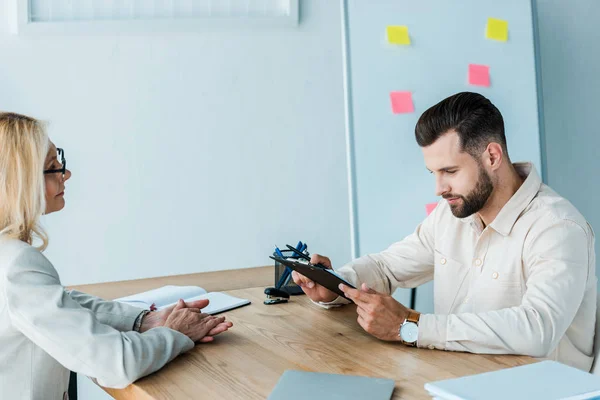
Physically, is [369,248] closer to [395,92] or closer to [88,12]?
[395,92]

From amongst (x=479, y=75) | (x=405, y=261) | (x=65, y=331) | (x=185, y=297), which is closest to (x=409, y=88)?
(x=479, y=75)

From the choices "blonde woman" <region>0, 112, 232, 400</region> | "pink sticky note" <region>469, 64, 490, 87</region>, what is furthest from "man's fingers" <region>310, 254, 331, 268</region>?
"pink sticky note" <region>469, 64, 490, 87</region>

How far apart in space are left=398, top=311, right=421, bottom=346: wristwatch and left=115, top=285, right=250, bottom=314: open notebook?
541 millimetres

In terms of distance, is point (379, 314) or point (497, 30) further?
point (497, 30)

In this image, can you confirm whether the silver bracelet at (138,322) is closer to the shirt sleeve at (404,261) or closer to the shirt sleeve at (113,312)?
the shirt sleeve at (113,312)

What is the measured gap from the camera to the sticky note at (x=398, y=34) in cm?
258

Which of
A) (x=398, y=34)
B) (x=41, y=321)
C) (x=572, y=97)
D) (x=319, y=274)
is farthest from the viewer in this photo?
(x=572, y=97)

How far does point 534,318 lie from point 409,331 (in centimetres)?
26

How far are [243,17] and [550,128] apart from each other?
1591 millimetres

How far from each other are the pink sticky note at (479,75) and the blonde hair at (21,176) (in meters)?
1.84

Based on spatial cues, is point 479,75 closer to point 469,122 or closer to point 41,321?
point 469,122

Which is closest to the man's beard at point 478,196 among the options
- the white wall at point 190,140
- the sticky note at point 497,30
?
the sticky note at point 497,30

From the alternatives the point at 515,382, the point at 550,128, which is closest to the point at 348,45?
the point at 550,128

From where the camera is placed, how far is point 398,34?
2588 millimetres
